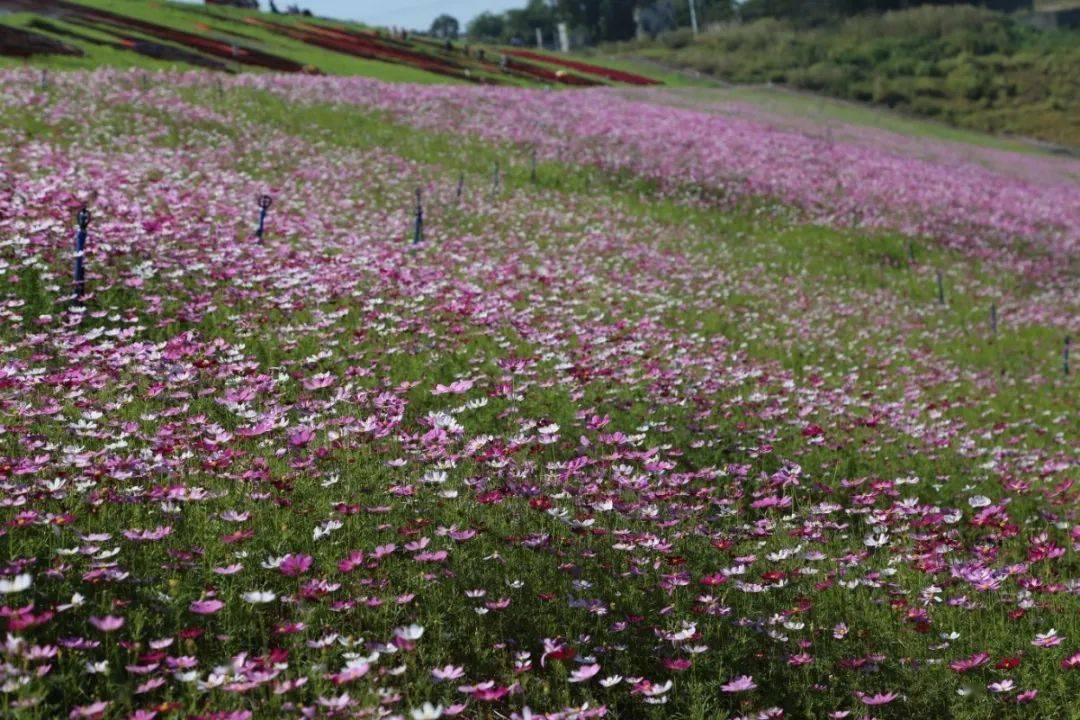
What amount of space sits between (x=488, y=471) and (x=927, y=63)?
71.6 meters

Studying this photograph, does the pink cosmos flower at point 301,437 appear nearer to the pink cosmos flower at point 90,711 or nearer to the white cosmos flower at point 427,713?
the pink cosmos flower at point 90,711

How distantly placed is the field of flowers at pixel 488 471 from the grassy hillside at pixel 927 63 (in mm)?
44989

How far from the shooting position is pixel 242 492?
203 inches

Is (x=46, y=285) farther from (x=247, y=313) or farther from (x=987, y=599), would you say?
(x=987, y=599)

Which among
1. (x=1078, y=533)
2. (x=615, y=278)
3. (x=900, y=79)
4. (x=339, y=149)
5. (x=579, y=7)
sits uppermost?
(x=579, y=7)

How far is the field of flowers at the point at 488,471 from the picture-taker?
398 centimetres

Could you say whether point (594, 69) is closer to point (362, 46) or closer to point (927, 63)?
point (362, 46)

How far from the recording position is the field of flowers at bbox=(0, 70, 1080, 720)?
13.1 ft

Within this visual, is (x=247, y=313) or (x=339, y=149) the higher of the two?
(x=339, y=149)

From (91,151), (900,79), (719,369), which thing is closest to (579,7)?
(900,79)

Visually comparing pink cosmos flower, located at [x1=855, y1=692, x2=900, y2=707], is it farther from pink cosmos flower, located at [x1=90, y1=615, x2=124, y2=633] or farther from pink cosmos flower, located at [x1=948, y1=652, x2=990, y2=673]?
pink cosmos flower, located at [x1=90, y1=615, x2=124, y2=633]

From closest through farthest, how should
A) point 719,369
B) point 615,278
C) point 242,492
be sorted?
point 242,492 < point 719,369 < point 615,278

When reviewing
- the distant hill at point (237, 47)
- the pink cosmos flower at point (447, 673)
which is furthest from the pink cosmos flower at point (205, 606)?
the distant hill at point (237, 47)

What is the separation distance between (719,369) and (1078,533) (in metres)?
4.59
